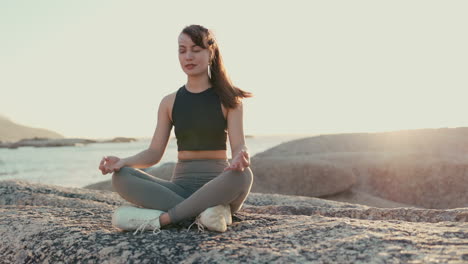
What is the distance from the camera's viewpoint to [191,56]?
3.34m

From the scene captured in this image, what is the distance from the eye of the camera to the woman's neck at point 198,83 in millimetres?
3465

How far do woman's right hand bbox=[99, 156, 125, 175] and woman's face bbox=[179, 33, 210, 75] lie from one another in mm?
843

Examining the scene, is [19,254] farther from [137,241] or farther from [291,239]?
[291,239]

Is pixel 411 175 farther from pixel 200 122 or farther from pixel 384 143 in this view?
pixel 200 122

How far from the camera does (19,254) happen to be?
2920 mm

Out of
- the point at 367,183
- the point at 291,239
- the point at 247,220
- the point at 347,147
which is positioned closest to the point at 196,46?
the point at 247,220

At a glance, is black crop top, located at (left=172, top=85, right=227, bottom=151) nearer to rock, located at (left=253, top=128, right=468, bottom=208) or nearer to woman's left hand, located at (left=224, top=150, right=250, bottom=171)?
woman's left hand, located at (left=224, top=150, right=250, bottom=171)

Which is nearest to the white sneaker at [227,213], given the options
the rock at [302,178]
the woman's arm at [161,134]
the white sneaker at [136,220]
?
the white sneaker at [136,220]

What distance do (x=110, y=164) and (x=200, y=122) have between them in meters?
0.70

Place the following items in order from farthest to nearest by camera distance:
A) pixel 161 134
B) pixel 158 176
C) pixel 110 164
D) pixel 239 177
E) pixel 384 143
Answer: pixel 384 143 → pixel 158 176 → pixel 161 134 → pixel 110 164 → pixel 239 177

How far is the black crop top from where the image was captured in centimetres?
334

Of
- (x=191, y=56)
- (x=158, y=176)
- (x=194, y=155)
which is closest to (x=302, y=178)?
(x=158, y=176)

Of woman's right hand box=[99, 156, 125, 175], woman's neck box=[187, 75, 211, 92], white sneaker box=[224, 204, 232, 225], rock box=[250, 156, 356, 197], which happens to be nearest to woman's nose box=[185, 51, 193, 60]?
woman's neck box=[187, 75, 211, 92]

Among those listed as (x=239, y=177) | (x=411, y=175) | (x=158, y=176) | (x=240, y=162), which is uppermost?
(x=240, y=162)
